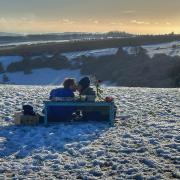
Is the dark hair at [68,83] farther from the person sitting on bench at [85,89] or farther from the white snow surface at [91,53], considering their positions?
the white snow surface at [91,53]

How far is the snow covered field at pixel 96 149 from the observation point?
35.1ft

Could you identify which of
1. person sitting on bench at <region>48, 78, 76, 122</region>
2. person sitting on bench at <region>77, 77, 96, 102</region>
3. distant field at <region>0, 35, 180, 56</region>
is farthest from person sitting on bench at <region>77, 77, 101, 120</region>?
distant field at <region>0, 35, 180, 56</region>

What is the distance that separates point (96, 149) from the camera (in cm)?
1255

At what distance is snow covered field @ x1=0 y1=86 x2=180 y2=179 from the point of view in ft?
35.1

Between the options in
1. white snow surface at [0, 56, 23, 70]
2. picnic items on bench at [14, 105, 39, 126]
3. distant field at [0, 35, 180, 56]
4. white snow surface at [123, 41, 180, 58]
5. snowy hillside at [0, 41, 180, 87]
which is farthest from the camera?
distant field at [0, 35, 180, 56]

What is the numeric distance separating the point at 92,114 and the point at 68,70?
5572 centimetres

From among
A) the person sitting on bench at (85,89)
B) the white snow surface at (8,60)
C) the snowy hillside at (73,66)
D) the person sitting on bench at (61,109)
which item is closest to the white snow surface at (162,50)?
the snowy hillside at (73,66)

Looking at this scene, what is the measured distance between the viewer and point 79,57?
77.5 m

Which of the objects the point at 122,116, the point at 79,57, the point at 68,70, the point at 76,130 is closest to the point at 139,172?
the point at 76,130

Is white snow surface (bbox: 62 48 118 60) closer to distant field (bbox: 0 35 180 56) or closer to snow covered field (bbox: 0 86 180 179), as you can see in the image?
distant field (bbox: 0 35 180 56)

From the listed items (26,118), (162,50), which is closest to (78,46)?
(162,50)

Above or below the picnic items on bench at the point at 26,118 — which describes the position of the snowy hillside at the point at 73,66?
below

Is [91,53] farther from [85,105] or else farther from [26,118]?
[26,118]

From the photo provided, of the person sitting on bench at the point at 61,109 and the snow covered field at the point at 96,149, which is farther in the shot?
the person sitting on bench at the point at 61,109
